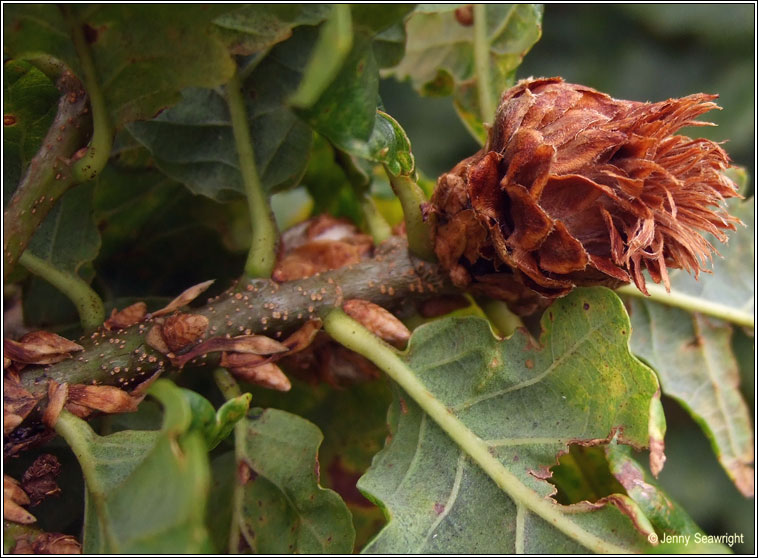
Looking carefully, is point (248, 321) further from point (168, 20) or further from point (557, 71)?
Result: point (557, 71)

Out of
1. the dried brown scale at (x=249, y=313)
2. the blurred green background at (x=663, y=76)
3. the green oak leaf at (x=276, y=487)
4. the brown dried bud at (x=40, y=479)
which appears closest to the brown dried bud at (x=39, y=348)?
the dried brown scale at (x=249, y=313)

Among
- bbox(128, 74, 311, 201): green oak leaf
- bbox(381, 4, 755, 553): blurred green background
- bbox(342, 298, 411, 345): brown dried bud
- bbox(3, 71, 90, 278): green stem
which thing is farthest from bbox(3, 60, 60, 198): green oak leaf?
bbox(381, 4, 755, 553): blurred green background

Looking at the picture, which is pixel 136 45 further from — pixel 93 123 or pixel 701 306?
pixel 701 306

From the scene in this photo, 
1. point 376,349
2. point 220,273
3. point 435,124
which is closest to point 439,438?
point 376,349

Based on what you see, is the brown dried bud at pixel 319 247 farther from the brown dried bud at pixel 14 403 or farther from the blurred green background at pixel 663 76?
the blurred green background at pixel 663 76

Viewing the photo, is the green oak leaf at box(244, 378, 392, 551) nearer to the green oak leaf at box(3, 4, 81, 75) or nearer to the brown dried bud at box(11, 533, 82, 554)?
the brown dried bud at box(11, 533, 82, 554)

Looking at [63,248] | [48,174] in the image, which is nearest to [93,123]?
[48,174]
